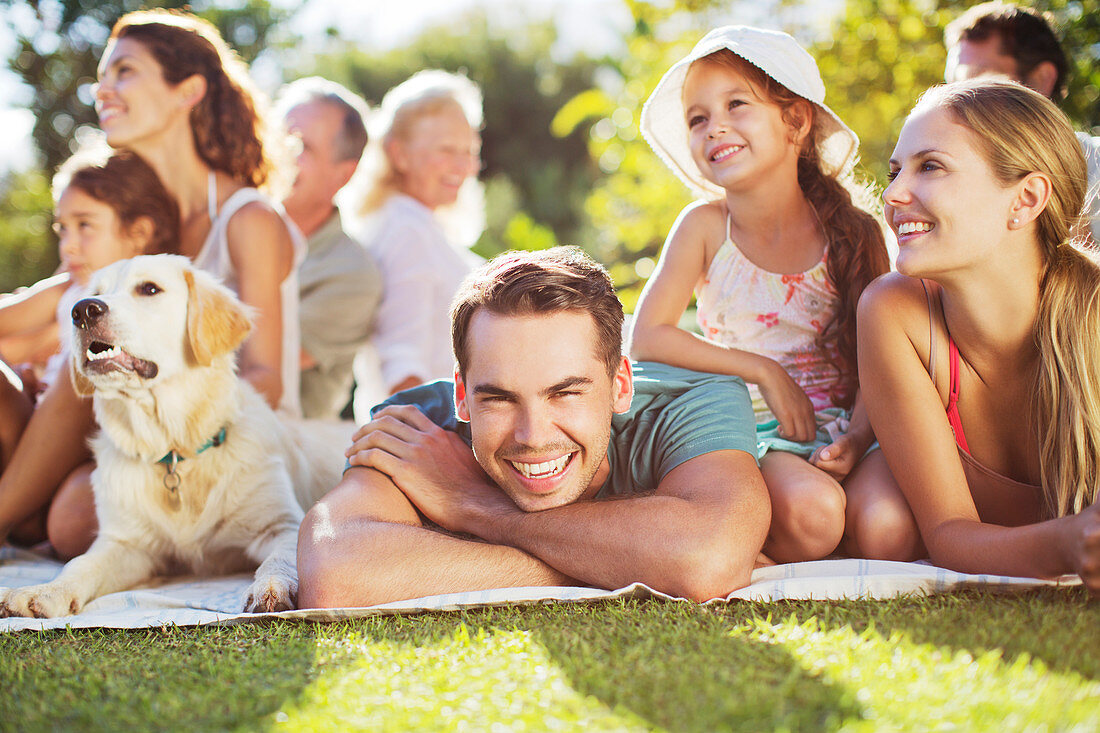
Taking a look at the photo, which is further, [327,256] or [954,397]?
[327,256]

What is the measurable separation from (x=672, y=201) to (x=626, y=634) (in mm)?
6086

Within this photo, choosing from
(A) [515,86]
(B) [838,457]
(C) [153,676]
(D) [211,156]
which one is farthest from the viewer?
(A) [515,86]

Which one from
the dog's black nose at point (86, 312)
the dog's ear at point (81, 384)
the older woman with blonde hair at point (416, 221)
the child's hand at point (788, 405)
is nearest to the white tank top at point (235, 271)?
the dog's ear at point (81, 384)

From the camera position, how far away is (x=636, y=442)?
2.81 metres

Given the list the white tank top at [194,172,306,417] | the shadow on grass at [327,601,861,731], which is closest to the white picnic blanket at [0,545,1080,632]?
the shadow on grass at [327,601,861,731]

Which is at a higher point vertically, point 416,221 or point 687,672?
point 416,221

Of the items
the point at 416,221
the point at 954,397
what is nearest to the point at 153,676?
the point at 954,397

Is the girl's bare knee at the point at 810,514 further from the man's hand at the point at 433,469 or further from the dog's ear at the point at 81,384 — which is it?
the dog's ear at the point at 81,384

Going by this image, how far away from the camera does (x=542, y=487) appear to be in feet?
8.16

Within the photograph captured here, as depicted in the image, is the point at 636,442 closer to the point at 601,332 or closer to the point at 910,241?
the point at 601,332

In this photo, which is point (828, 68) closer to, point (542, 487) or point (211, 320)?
point (211, 320)

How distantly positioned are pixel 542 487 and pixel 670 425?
50 cm

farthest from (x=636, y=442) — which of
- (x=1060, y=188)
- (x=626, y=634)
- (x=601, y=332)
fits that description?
(x=1060, y=188)

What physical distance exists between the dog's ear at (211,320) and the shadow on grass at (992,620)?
215cm
